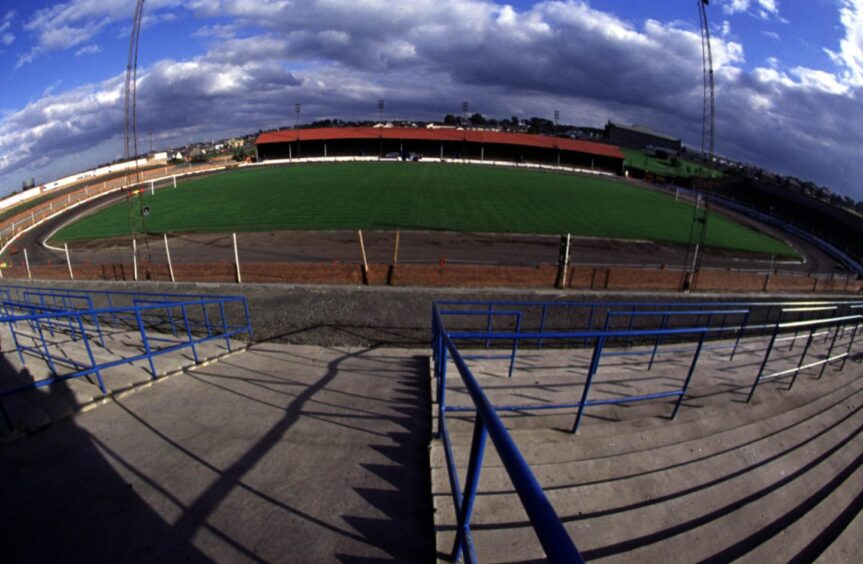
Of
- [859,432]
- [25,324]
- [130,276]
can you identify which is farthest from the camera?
[130,276]

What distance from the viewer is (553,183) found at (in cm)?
4900

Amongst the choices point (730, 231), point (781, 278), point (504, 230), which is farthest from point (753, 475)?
point (730, 231)

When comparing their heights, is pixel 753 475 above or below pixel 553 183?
below

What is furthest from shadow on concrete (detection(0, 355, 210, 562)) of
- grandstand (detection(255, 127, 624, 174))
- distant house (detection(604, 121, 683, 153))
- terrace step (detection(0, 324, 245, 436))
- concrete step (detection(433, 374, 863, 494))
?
distant house (detection(604, 121, 683, 153))

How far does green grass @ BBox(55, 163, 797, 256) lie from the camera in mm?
27609

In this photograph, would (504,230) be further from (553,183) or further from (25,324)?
(553,183)

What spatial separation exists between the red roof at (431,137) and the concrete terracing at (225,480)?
67.5 metres

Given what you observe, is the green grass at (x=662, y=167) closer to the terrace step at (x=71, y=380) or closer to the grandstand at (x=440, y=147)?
the grandstand at (x=440, y=147)

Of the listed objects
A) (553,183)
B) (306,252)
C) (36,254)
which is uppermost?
(553,183)

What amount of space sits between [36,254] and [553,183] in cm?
4816

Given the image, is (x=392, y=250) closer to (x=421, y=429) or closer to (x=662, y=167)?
(x=421, y=429)

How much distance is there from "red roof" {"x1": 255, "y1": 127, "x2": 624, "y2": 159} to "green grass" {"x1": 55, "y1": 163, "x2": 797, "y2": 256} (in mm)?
19333

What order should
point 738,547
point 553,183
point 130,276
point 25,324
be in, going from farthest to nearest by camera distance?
point 553,183 < point 130,276 < point 25,324 < point 738,547

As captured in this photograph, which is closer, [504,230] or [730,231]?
[504,230]
